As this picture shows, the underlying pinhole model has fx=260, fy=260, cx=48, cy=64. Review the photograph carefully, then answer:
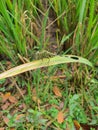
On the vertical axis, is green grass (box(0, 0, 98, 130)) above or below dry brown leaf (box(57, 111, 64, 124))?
above

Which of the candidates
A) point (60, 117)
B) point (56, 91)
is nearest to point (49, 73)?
point (56, 91)

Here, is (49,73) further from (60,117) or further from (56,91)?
(60,117)

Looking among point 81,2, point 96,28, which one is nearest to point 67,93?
point 96,28

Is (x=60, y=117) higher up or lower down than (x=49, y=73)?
lower down

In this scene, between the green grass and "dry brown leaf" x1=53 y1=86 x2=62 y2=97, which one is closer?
the green grass

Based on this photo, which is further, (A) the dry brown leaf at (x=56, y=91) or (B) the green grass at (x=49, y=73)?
(A) the dry brown leaf at (x=56, y=91)

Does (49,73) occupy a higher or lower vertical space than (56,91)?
higher

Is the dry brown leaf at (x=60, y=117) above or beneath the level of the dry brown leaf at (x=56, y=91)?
beneath

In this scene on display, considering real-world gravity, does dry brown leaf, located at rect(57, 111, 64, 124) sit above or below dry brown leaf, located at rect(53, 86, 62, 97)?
below

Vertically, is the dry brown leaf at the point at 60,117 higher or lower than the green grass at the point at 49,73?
lower
